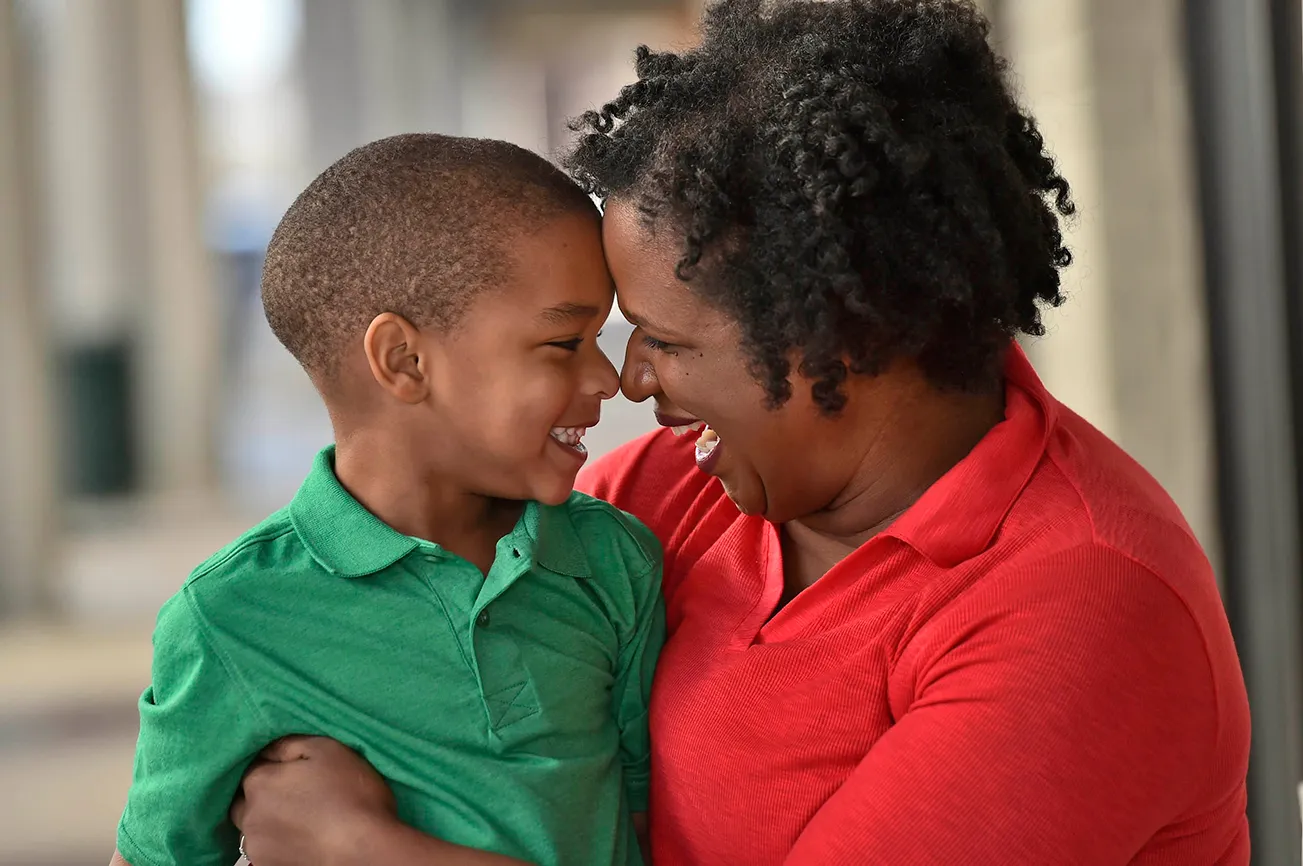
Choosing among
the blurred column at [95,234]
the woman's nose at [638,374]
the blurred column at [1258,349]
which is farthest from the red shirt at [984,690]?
the blurred column at [95,234]

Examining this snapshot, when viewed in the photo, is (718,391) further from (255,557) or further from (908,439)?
(255,557)

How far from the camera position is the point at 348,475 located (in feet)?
4.94

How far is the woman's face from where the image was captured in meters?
1.38

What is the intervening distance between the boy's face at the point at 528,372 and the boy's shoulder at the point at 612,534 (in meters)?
0.10

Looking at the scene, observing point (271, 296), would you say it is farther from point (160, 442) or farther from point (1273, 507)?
point (160, 442)

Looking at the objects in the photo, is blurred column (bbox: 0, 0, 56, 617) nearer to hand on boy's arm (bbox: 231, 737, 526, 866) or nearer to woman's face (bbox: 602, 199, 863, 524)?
hand on boy's arm (bbox: 231, 737, 526, 866)

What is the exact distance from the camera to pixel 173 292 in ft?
30.0

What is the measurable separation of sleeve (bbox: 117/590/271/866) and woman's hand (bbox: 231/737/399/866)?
1.1 inches

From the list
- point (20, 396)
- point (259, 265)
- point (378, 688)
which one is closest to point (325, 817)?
point (378, 688)

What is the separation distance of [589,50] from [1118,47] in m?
12.3

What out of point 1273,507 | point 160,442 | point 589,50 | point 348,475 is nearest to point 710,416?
point 348,475

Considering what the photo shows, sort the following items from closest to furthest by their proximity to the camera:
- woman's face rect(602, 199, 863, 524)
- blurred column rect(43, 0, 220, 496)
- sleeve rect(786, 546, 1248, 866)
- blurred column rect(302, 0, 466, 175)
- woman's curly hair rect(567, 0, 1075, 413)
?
sleeve rect(786, 546, 1248, 866) < woman's curly hair rect(567, 0, 1075, 413) < woman's face rect(602, 199, 863, 524) < blurred column rect(43, 0, 220, 496) < blurred column rect(302, 0, 466, 175)

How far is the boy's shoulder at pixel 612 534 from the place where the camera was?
1.56 m

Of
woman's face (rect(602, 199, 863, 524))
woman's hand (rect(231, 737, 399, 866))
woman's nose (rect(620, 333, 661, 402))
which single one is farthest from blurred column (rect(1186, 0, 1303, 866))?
woman's hand (rect(231, 737, 399, 866))
